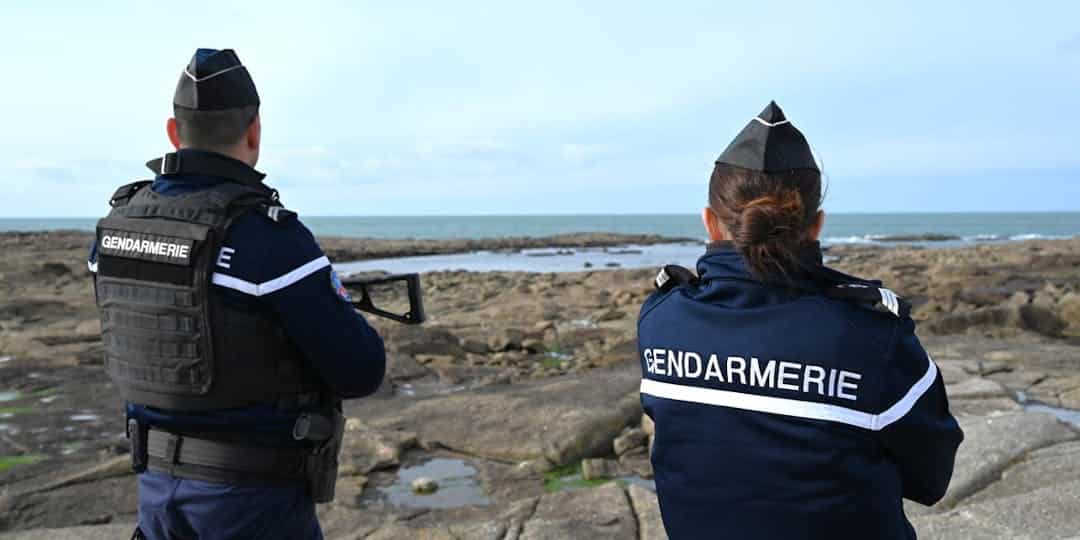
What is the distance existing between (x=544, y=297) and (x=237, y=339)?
642 inches

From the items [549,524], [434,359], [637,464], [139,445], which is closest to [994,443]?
[637,464]

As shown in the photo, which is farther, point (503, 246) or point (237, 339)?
point (503, 246)

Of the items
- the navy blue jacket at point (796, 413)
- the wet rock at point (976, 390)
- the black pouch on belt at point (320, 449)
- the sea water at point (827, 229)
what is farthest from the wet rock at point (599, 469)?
the sea water at point (827, 229)

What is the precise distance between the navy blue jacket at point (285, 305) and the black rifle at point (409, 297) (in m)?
0.36

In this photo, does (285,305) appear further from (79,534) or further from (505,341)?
(505,341)

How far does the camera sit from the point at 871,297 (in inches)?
67.4

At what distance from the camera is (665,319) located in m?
1.95

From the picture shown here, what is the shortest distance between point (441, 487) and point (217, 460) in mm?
3694

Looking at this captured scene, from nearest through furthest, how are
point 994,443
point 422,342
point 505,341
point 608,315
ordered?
point 994,443 → point 422,342 → point 505,341 → point 608,315

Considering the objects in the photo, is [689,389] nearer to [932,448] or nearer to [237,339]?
[932,448]

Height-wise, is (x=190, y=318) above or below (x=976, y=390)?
above

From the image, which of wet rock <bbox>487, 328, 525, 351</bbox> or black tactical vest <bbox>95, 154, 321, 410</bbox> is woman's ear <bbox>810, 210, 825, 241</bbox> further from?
wet rock <bbox>487, 328, 525, 351</bbox>

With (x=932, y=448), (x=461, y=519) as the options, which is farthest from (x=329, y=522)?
(x=932, y=448)

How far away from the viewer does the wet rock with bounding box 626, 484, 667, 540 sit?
425 cm
